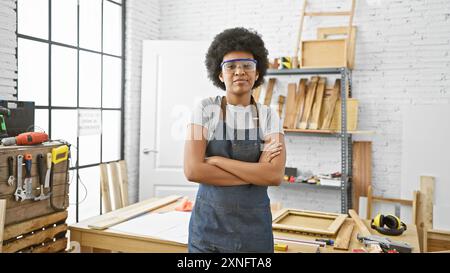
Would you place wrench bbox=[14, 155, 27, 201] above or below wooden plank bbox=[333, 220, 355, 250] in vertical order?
above

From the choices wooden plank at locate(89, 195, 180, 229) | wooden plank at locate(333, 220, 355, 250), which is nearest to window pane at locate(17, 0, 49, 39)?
wooden plank at locate(89, 195, 180, 229)

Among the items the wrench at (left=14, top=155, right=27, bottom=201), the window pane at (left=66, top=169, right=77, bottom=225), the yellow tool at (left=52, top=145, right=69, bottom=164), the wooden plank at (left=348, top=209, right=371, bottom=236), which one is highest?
the yellow tool at (left=52, top=145, right=69, bottom=164)

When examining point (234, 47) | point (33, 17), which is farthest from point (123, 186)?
point (234, 47)

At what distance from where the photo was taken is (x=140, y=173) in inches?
183

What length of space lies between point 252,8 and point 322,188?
7.45ft

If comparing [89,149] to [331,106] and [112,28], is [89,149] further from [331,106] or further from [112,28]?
[331,106]

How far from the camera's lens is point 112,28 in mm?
4516

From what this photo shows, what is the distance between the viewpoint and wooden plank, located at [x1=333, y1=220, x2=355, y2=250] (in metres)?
2.01

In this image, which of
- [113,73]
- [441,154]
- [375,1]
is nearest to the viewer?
[441,154]

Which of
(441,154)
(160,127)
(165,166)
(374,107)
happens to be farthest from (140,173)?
(441,154)

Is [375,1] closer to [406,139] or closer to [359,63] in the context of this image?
[359,63]

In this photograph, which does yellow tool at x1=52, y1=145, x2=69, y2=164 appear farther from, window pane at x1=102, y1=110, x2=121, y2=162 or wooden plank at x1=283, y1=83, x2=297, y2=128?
wooden plank at x1=283, y1=83, x2=297, y2=128


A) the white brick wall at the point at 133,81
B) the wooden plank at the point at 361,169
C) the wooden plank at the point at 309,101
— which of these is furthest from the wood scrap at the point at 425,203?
the white brick wall at the point at 133,81

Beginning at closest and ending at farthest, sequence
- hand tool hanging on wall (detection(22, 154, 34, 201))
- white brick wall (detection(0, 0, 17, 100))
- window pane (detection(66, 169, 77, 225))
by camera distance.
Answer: hand tool hanging on wall (detection(22, 154, 34, 201)) < white brick wall (detection(0, 0, 17, 100)) < window pane (detection(66, 169, 77, 225))
